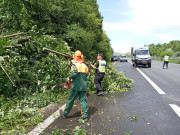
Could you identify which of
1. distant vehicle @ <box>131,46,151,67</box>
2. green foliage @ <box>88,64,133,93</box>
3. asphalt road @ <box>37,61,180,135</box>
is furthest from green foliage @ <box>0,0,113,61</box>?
distant vehicle @ <box>131,46,151,67</box>

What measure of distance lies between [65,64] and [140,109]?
3.43 metres

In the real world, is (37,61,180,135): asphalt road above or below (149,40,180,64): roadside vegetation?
below

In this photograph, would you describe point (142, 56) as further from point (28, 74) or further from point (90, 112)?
point (90, 112)

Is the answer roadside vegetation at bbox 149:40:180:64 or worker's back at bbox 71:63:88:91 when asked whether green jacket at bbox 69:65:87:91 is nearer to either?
worker's back at bbox 71:63:88:91

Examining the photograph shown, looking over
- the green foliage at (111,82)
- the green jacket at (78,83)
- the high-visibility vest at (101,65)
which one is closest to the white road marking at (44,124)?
the green jacket at (78,83)

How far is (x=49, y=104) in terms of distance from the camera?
18.5ft

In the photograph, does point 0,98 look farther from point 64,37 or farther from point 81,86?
point 64,37

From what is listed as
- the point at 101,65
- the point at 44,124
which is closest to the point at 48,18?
the point at 101,65

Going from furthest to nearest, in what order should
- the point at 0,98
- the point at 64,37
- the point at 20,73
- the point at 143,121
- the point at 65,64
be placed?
1. the point at 64,37
2. the point at 65,64
3. the point at 20,73
4. the point at 0,98
5. the point at 143,121

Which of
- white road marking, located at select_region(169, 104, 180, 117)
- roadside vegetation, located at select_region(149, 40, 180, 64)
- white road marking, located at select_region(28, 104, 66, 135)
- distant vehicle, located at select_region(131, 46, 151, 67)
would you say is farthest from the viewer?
roadside vegetation, located at select_region(149, 40, 180, 64)

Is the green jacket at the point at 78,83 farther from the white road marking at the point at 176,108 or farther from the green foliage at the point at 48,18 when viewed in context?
the green foliage at the point at 48,18

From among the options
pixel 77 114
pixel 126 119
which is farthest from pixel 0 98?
pixel 126 119

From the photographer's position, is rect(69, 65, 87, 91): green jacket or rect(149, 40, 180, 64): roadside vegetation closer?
rect(69, 65, 87, 91): green jacket

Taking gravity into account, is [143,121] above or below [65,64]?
below
